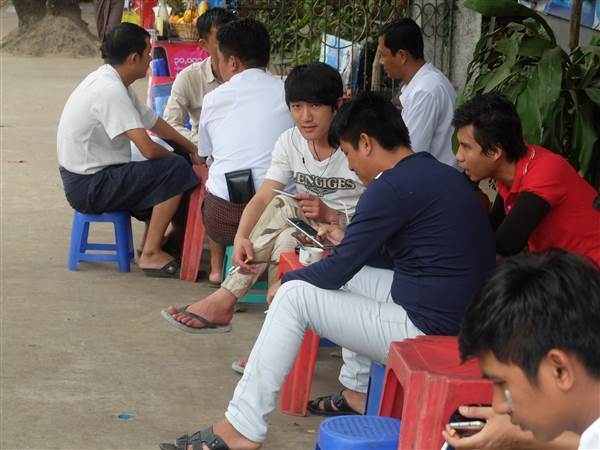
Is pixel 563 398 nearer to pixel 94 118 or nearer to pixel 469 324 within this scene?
pixel 469 324

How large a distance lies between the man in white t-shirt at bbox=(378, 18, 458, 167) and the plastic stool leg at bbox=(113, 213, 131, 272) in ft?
5.34

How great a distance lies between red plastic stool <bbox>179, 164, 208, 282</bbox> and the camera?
5707 mm

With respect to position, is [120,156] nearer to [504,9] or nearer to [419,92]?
[419,92]

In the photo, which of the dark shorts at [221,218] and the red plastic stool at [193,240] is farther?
the red plastic stool at [193,240]

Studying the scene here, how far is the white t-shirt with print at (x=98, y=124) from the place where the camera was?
5645mm

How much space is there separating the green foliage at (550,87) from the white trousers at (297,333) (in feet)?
4.52

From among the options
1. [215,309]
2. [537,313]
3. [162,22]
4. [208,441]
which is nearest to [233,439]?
[208,441]

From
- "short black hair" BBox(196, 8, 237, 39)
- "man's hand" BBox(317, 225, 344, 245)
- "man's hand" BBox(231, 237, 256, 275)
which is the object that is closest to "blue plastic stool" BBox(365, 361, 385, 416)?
"man's hand" BBox(317, 225, 344, 245)

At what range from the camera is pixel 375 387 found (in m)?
3.66

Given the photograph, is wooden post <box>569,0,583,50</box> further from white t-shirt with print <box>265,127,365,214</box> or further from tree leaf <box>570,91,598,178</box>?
white t-shirt with print <box>265,127,365,214</box>

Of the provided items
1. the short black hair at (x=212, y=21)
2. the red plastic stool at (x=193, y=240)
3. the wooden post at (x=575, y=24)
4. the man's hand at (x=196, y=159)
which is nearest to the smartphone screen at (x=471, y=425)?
the wooden post at (x=575, y=24)

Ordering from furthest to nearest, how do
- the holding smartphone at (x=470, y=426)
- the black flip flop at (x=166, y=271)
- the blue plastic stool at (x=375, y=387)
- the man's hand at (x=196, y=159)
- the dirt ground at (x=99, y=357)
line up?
1. the man's hand at (x=196, y=159)
2. the black flip flop at (x=166, y=271)
3. the dirt ground at (x=99, y=357)
4. the blue plastic stool at (x=375, y=387)
5. the holding smartphone at (x=470, y=426)

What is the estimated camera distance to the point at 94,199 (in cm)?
571

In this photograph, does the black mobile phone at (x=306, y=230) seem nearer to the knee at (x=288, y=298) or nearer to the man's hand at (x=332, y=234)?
the man's hand at (x=332, y=234)
